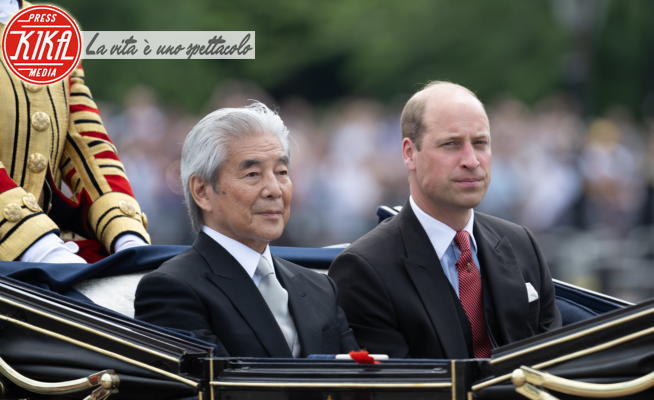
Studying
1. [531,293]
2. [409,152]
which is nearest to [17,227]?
[409,152]

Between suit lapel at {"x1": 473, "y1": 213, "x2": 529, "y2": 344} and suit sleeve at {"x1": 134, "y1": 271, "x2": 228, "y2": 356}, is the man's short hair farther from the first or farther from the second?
suit sleeve at {"x1": 134, "y1": 271, "x2": 228, "y2": 356}

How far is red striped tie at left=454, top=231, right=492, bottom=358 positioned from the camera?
438 centimetres

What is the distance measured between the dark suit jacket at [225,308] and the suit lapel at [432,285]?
11.6 inches

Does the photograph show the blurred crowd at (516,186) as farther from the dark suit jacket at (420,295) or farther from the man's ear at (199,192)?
the man's ear at (199,192)

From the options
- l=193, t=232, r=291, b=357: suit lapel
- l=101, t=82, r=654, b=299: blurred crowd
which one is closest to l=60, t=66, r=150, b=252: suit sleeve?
l=193, t=232, r=291, b=357: suit lapel

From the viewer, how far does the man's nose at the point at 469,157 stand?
441 centimetres

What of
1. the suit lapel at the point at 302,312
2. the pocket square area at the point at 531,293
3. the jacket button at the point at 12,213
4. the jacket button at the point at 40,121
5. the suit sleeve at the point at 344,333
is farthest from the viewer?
the jacket button at the point at 40,121

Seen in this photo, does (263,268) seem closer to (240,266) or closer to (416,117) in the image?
(240,266)

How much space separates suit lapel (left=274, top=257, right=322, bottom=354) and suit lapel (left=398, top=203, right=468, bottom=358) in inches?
15.5

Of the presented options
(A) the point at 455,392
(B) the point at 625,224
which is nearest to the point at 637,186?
(B) the point at 625,224

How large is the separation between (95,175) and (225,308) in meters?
1.06

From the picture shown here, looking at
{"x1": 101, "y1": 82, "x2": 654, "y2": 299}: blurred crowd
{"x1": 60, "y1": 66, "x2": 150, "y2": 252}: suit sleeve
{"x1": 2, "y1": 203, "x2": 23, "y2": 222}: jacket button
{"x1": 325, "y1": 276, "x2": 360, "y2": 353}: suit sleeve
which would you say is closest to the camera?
{"x1": 325, "y1": 276, "x2": 360, "y2": 353}: suit sleeve

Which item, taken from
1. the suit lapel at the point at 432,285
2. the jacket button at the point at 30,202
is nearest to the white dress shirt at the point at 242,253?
the suit lapel at the point at 432,285

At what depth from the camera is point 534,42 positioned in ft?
62.3
